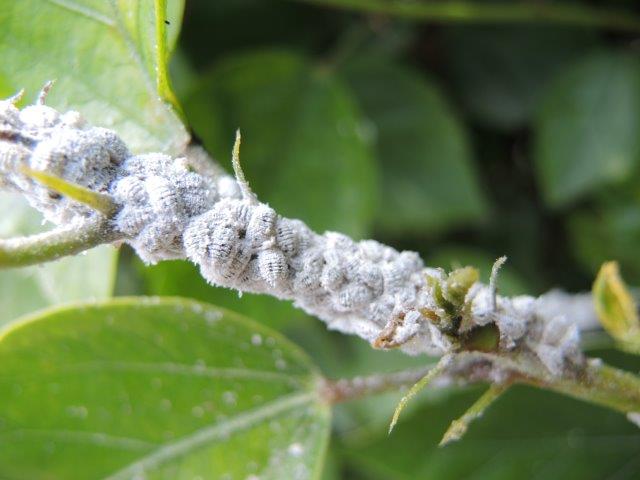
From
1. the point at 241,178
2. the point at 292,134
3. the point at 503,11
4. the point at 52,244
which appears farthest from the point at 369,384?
the point at 503,11

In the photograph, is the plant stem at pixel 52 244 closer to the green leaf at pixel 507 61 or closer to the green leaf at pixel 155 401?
the green leaf at pixel 155 401

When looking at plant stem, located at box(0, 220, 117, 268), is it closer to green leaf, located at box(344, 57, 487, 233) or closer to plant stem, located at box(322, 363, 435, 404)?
plant stem, located at box(322, 363, 435, 404)

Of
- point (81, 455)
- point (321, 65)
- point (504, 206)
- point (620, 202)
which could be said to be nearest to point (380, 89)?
point (321, 65)

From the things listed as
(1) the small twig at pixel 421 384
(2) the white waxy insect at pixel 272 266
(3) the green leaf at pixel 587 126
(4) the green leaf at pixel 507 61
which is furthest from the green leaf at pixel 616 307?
(4) the green leaf at pixel 507 61

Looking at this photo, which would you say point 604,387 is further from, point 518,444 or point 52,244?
point 52,244

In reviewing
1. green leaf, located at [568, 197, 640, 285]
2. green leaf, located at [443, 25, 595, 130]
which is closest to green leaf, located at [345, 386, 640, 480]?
green leaf, located at [568, 197, 640, 285]

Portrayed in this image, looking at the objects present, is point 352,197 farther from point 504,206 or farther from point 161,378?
point 504,206
